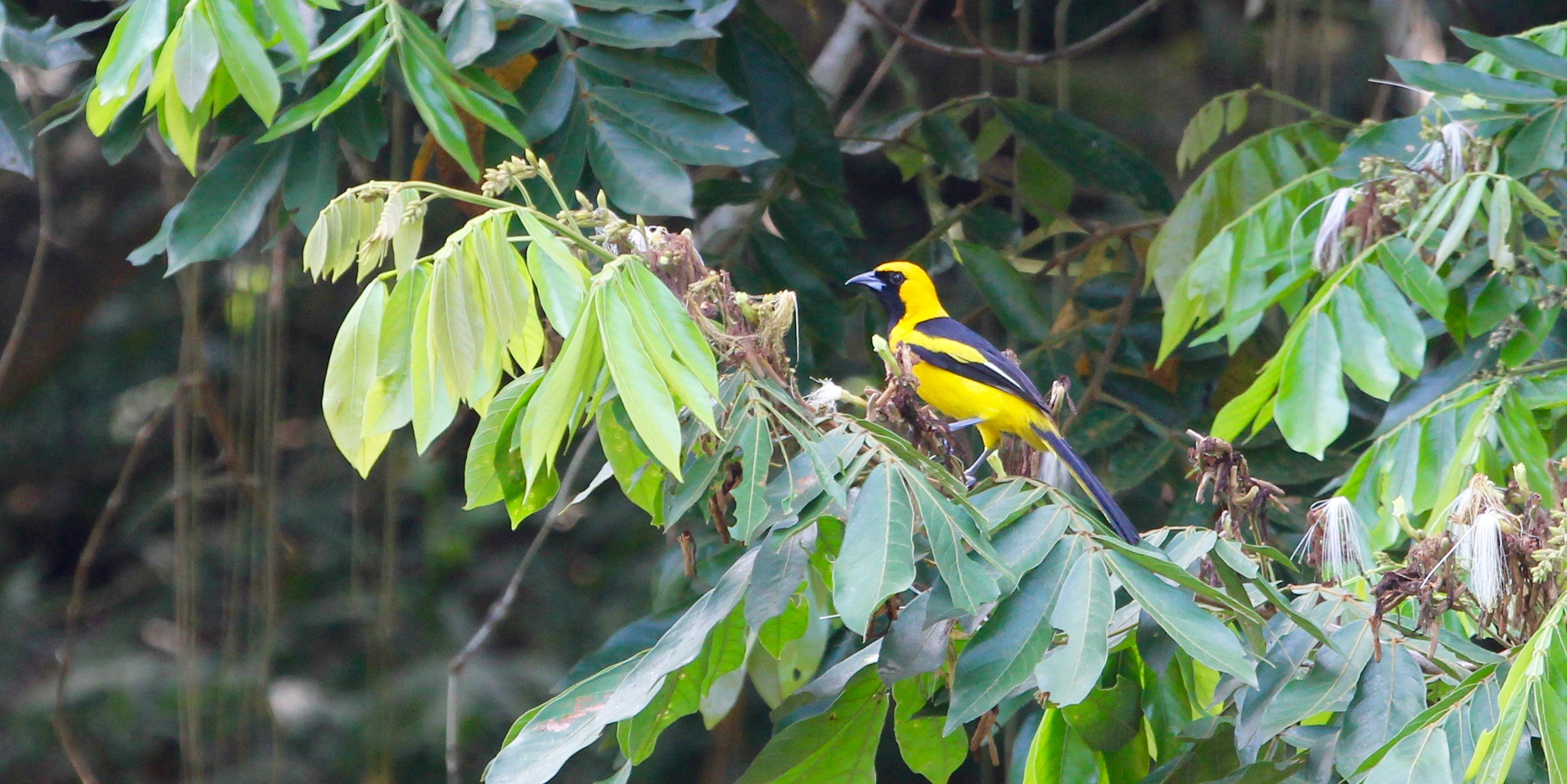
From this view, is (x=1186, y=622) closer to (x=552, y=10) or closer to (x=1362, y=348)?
(x=1362, y=348)

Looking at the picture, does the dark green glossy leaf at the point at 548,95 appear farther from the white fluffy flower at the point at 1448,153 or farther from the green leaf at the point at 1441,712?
the green leaf at the point at 1441,712

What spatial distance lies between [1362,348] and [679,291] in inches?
58.0

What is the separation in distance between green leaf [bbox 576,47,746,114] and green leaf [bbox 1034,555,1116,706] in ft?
5.49

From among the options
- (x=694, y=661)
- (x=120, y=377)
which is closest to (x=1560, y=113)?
(x=694, y=661)

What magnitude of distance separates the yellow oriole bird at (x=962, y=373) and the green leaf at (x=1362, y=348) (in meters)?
0.63

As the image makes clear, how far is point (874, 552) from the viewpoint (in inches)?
Answer: 71.6

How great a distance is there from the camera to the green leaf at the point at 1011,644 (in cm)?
182

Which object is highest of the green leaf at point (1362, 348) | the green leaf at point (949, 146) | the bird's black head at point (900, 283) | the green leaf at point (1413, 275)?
the green leaf at point (1413, 275)

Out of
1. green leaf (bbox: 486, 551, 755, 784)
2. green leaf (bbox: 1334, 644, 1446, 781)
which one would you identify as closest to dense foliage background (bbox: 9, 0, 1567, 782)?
green leaf (bbox: 1334, 644, 1446, 781)

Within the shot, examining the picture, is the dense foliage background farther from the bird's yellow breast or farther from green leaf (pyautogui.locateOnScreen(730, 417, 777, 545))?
Answer: the bird's yellow breast

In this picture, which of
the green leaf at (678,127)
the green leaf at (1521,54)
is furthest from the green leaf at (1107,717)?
the green leaf at (1521,54)

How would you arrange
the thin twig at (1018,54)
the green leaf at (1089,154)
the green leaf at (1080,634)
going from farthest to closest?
the thin twig at (1018,54), the green leaf at (1089,154), the green leaf at (1080,634)

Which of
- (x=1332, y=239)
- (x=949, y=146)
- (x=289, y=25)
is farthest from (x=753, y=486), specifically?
(x=949, y=146)

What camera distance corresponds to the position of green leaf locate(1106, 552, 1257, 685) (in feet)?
5.84
